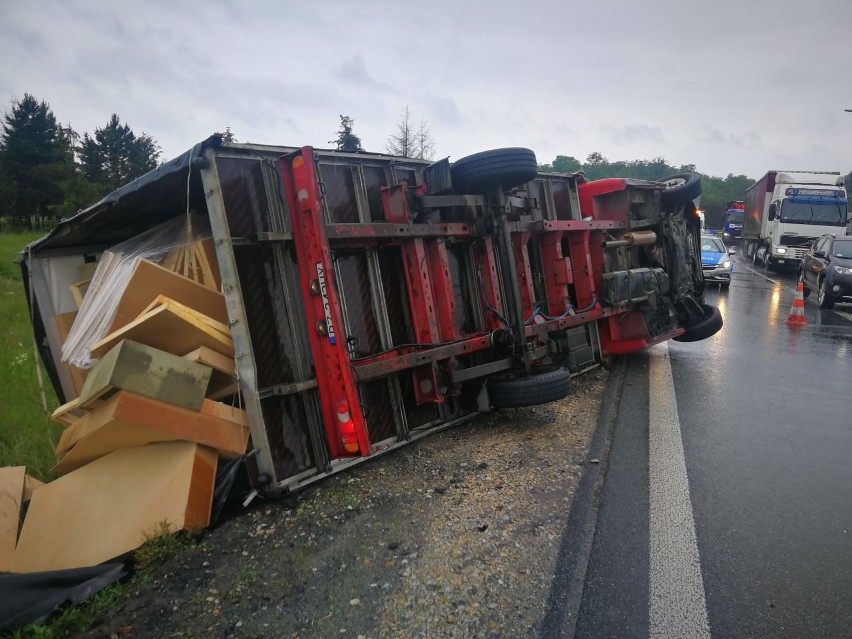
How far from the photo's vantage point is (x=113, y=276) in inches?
156

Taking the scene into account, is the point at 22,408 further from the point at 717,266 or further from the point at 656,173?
the point at 656,173

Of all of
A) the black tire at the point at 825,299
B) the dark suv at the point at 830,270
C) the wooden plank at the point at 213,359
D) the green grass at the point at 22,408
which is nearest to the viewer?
the wooden plank at the point at 213,359

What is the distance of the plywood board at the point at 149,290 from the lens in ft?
11.7

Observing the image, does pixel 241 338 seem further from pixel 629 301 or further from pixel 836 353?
pixel 836 353

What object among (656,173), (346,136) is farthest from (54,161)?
(656,173)

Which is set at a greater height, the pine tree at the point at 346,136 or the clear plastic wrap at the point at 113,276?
the pine tree at the point at 346,136

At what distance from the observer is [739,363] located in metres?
6.89

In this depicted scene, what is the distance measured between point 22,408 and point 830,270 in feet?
→ 47.8

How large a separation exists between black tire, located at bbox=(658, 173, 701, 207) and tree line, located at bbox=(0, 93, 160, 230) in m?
29.3

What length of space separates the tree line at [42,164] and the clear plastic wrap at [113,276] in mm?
28324

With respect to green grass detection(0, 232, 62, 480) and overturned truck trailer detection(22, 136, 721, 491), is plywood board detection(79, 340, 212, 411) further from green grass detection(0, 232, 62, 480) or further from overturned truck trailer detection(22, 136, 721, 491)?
green grass detection(0, 232, 62, 480)

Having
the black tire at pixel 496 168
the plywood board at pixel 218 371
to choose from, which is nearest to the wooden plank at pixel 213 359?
the plywood board at pixel 218 371

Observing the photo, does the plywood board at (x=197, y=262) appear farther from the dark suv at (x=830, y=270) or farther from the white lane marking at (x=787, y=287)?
the dark suv at (x=830, y=270)

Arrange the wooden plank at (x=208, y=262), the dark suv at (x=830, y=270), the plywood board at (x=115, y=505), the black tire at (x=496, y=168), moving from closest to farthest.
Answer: the plywood board at (x=115, y=505) < the wooden plank at (x=208, y=262) < the black tire at (x=496, y=168) < the dark suv at (x=830, y=270)
